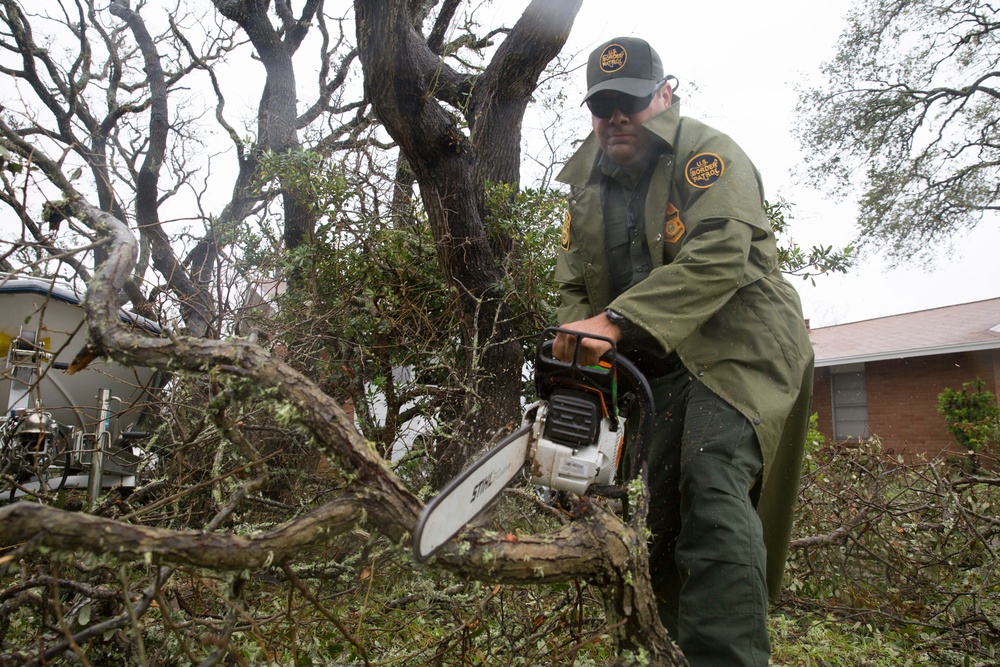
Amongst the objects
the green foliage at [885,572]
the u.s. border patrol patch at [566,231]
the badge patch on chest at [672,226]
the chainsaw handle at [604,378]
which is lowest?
the green foliage at [885,572]

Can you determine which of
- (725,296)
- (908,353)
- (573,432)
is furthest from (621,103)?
(908,353)

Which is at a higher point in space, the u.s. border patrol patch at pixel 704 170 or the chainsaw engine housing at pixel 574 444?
the u.s. border patrol patch at pixel 704 170

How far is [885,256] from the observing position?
14805 mm

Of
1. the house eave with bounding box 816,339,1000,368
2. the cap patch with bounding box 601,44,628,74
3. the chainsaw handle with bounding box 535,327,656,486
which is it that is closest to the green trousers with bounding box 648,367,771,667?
the chainsaw handle with bounding box 535,327,656,486

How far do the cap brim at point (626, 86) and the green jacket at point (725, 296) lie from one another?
10 cm

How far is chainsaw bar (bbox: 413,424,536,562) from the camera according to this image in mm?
1320

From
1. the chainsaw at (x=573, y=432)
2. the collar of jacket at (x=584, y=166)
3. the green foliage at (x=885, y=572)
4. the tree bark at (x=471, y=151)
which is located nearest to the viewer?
the chainsaw at (x=573, y=432)

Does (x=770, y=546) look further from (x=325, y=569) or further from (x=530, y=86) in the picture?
(x=530, y=86)

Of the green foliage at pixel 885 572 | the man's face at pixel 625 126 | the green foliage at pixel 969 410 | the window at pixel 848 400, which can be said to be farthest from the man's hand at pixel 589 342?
the window at pixel 848 400

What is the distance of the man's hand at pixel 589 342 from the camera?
175 centimetres

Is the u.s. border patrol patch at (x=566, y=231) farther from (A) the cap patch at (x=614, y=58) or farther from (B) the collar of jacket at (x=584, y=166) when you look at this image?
(A) the cap patch at (x=614, y=58)

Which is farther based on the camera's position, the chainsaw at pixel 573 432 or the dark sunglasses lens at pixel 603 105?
the dark sunglasses lens at pixel 603 105

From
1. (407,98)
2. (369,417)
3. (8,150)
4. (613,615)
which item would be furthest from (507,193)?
(613,615)

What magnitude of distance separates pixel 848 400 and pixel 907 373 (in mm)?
1322
